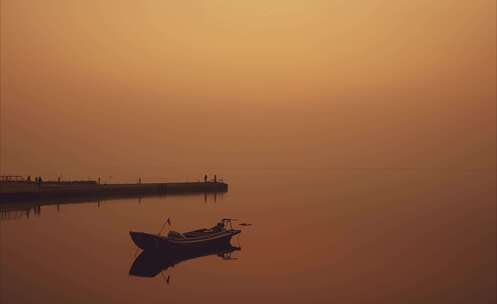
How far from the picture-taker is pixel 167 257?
109 feet

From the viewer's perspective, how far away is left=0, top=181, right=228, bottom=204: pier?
56.4m

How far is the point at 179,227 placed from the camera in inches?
1861

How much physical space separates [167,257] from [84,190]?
3759cm

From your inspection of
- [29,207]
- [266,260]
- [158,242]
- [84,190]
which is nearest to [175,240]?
[158,242]

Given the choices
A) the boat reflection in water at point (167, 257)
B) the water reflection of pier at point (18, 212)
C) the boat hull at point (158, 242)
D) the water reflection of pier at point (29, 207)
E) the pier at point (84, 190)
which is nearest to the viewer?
the boat reflection in water at point (167, 257)

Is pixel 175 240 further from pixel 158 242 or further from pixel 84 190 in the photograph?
pixel 84 190

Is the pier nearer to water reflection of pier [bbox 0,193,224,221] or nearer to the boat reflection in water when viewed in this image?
water reflection of pier [bbox 0,193,224,221]

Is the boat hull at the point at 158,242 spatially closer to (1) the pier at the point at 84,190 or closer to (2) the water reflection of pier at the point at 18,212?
(2) the water reflection of pier at the point at 18,212

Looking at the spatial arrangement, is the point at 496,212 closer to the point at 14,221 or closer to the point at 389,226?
the point at 389,226

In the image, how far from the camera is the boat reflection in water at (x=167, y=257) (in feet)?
98.6

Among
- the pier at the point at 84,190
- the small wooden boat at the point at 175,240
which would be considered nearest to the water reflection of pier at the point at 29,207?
the pier at the point at 84,190

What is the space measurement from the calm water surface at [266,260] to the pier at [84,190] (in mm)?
3039

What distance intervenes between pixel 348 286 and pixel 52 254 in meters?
18.6

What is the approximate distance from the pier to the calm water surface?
3039 millimetres
